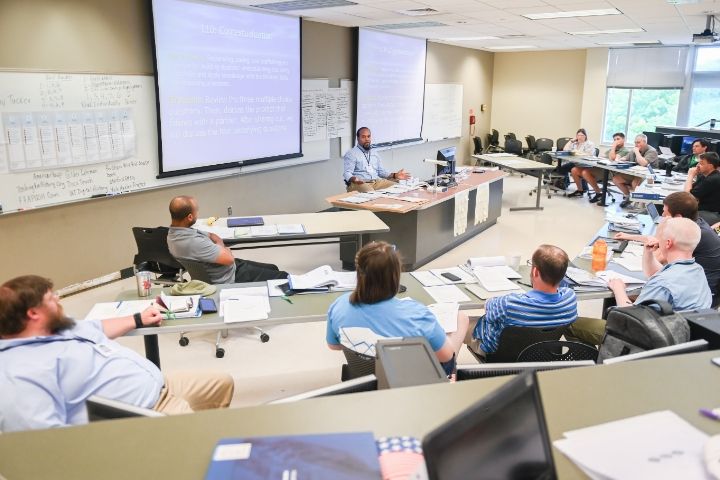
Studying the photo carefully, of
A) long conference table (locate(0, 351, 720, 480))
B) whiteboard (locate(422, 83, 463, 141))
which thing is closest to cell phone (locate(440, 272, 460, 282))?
long conference table (locate(0, 351, 720, 480))

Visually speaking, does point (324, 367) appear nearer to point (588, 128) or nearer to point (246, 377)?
point (246, 377)

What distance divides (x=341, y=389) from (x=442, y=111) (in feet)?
34.9

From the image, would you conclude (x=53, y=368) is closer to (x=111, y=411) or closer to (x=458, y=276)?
(x=111, y=411)

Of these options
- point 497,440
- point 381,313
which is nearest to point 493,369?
point 497,440

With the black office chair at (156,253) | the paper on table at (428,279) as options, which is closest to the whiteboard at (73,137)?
the black office chair at (156,253)

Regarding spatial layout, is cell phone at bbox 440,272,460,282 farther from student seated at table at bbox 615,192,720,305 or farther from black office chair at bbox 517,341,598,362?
student seated at table at bbox 615,192,720,305

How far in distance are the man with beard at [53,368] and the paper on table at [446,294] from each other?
147 centimetres

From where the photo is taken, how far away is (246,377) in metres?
3.73

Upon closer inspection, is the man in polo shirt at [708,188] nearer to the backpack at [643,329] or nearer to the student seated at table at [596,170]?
the student seated at table at [596,170]

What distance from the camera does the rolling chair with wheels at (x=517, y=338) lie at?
267cm

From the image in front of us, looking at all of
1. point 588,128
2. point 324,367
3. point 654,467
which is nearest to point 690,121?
point 588,128

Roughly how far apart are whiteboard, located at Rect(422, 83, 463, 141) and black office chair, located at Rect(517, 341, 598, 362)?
862 centimetres

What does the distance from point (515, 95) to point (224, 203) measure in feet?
30.6

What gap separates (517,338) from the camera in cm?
270
